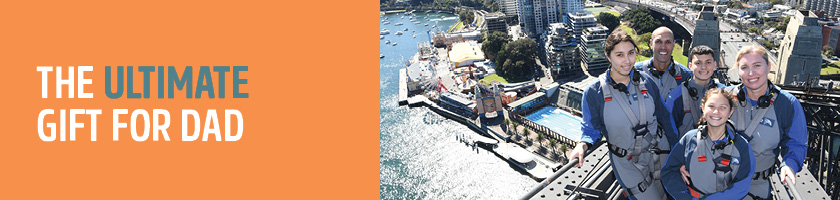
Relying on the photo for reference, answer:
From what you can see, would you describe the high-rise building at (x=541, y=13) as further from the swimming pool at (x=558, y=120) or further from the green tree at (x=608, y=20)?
the swimming pool at (x=558, y=120)

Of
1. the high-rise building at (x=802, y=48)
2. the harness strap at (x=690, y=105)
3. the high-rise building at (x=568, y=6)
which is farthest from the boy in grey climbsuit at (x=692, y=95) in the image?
the high-rise building at (x=568, y=6)

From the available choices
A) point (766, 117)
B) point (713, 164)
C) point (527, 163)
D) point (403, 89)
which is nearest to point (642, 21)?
point (403, 89)

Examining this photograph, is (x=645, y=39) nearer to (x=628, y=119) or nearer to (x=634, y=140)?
(x=634, y=140)

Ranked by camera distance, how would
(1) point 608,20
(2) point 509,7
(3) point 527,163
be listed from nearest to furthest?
(3) point 527,163
(1) point 608,20
(2) point 509,7

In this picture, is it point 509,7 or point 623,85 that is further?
point 509,7

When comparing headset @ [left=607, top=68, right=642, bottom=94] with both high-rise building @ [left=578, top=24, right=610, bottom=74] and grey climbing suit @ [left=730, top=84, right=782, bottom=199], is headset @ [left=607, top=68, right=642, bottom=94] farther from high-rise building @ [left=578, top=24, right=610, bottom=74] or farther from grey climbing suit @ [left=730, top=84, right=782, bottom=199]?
high-rise building @ [left=578, top=24, right=610, bottom=74]

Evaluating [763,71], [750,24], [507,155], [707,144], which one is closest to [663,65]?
[763,71]
